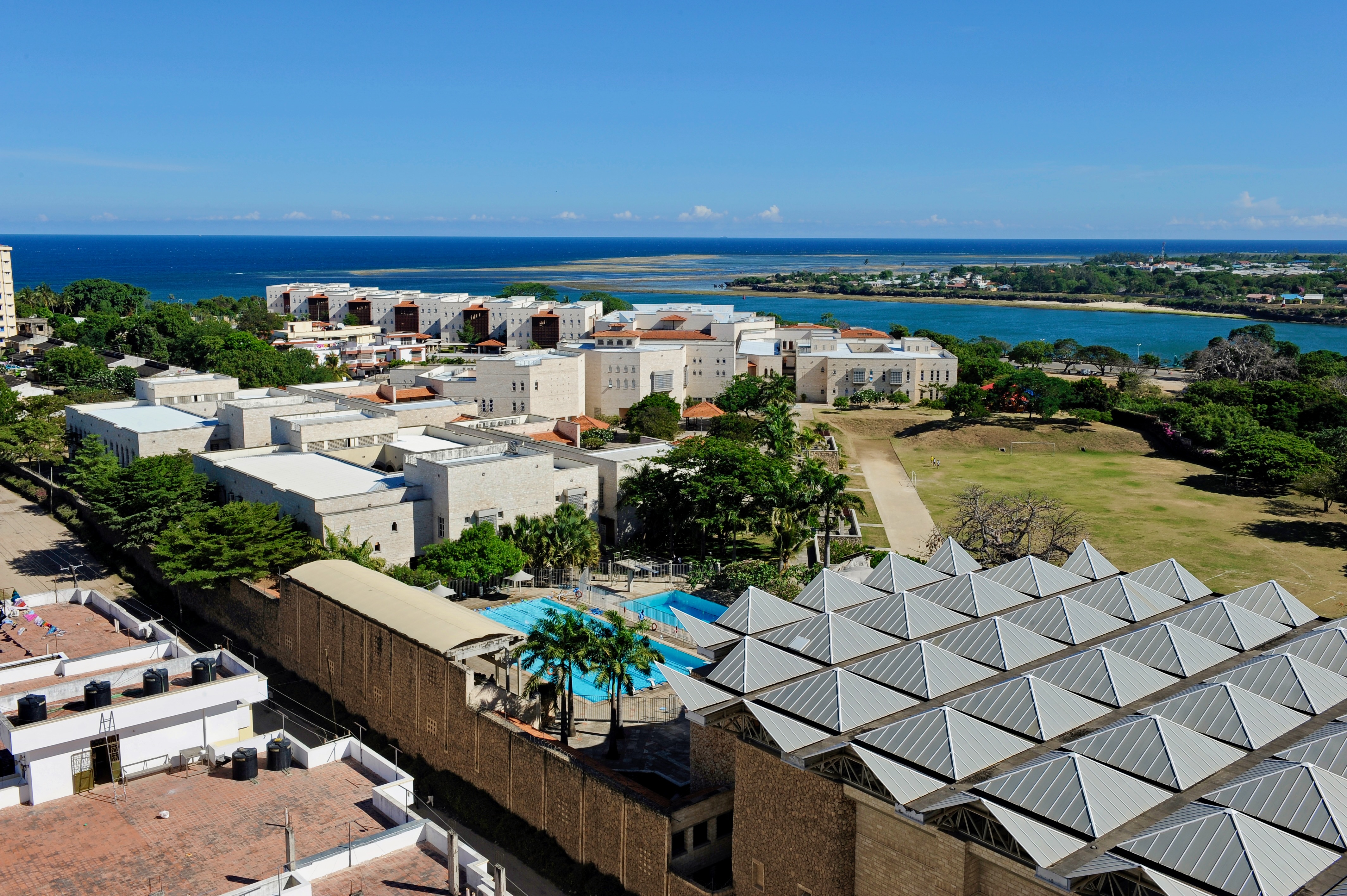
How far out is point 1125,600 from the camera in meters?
25.9

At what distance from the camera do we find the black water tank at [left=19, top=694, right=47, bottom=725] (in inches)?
777

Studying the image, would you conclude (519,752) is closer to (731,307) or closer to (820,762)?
(820,762)

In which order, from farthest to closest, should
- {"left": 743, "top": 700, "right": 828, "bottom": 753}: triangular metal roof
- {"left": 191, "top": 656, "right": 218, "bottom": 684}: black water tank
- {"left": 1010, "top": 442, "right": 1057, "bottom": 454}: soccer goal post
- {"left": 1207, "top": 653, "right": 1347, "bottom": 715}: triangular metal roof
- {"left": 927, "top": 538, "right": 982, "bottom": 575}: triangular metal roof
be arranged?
{"left": 1010, "top": 442, "right": 1057, "bottom": 454}: soccer goal post → {"left": 927, "top": 538, "right": 982, "bottom": 575}: triangular metal roof → {"left": 191, "top": 656, "right": 218, "bottom": 684}: black water tank → {"left": 1207, "top": 653, "right": 1347, "bottom": 715}: triangular metal roof → {"left": 743, "top": 700, "right": 828, "bottom": 753}: triangular metal roof

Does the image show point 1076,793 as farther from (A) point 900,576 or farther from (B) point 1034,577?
(A) point 900,576

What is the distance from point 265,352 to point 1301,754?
263 feet

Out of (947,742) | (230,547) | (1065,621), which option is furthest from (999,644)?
(230,547)

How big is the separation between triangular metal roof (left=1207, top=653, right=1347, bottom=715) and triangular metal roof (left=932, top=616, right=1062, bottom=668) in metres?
3.46

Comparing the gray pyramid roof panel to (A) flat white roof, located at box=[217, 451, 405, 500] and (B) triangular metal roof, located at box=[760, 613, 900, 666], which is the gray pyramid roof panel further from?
(A) flat white roof, located at box=[217, 451, 405, 500]

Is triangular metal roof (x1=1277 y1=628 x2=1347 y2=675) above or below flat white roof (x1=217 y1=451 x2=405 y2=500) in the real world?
above

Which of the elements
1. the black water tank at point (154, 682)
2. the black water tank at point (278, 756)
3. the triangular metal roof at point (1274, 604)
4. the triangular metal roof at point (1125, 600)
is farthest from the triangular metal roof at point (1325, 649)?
the black water tank at point (154, 682)

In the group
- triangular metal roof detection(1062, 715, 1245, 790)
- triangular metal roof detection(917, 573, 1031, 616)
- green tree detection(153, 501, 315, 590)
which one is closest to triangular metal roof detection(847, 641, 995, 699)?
triangular metal roof detection(1062, 715, 1245, 790)

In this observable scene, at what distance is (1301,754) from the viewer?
1748 centimetres

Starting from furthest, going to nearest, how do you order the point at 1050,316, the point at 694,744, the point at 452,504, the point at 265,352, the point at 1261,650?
1. the point at 1050,316
2. the point at 265,352
3. the point at 452,504
4. the point at 1261,650
5. the point at 694,744

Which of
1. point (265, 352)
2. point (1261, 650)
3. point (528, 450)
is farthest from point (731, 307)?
point (1261, 650)
